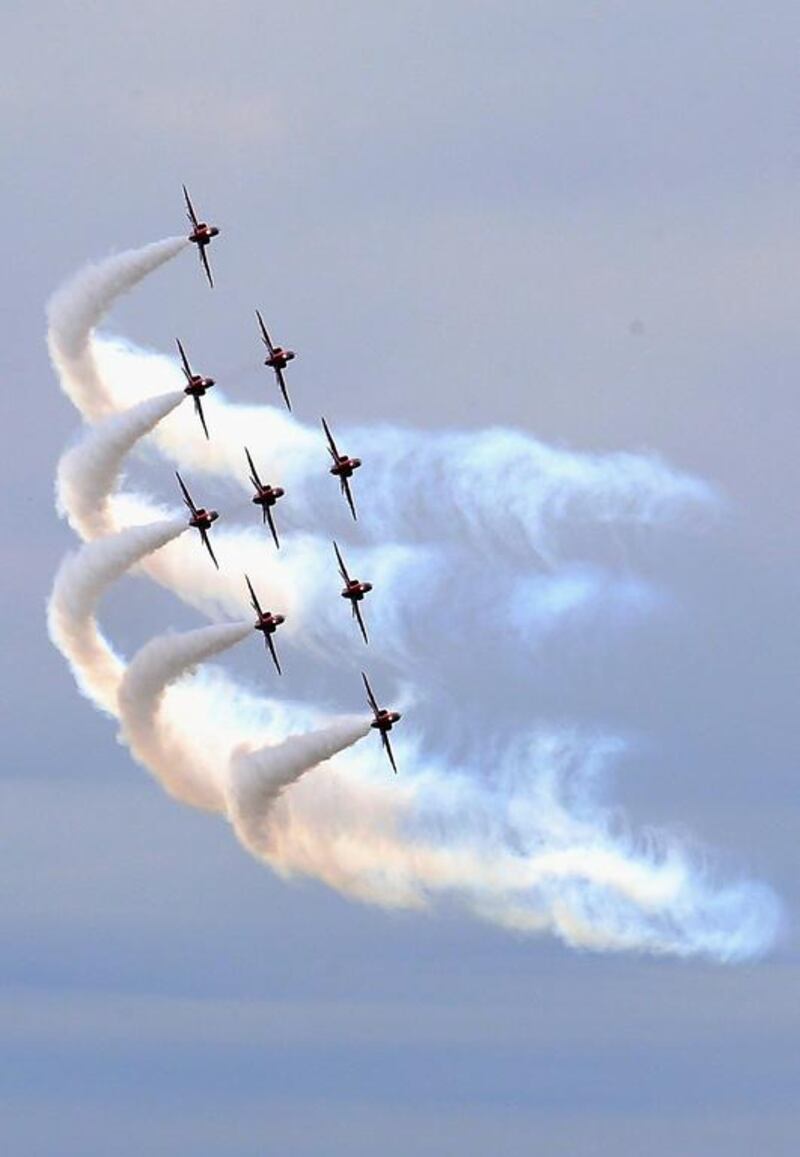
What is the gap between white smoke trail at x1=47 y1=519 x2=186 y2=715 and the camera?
161 m

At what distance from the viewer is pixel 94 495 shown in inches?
6373

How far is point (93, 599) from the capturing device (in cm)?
16188

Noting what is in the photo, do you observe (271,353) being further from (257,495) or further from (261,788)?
(261,788)

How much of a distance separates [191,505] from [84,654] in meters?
6.28

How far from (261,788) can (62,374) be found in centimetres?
1601

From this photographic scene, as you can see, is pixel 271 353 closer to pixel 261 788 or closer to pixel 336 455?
pixel 336 455

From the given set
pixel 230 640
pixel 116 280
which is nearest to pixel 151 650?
pixel 230 640

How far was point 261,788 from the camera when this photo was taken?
160 metres

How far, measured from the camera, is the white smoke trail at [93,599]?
161125 mm

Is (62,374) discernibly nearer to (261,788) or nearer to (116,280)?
(116,280)

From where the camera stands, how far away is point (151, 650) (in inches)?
6319

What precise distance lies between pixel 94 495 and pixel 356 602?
31.7 feet

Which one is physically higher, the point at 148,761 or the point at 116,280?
the point at 116,280

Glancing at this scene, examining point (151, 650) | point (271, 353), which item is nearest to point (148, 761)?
point (151, 650)
